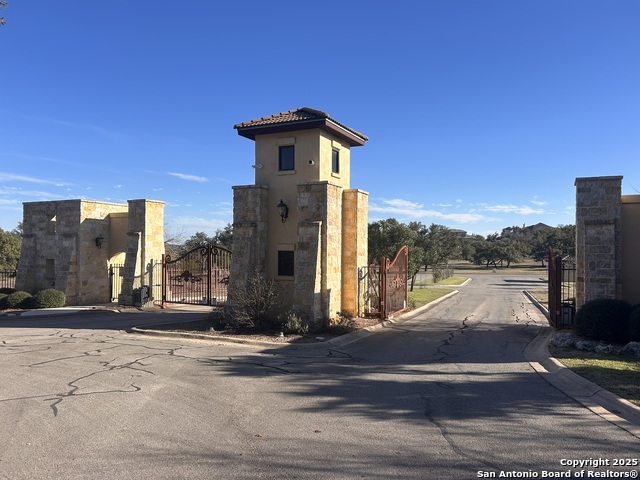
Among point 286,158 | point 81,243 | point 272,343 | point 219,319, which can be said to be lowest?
point 272,343

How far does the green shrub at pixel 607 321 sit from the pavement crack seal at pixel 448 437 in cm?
751

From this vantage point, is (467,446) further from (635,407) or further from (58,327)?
(58,327)

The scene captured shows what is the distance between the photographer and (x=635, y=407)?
643 cm

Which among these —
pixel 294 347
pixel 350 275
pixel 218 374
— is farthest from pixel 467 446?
pixel 350 275

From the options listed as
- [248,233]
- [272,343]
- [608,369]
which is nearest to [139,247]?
[248,233]

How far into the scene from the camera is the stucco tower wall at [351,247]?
15391 millimetres

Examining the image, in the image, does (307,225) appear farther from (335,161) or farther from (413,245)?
(413,245)

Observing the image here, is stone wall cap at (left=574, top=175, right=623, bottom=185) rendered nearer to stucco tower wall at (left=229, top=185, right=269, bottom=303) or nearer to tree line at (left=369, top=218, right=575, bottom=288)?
stucco tower wall at (left=229, top=185, right=269, bottom=303)

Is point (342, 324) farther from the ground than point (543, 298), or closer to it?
farther from the ground

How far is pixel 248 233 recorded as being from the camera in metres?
14.7

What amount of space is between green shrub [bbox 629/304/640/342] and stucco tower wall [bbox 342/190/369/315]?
7721 mm

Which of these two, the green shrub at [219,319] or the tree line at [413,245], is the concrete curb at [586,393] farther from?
the tree line at [413,245]

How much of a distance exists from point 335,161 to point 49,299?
14.1m

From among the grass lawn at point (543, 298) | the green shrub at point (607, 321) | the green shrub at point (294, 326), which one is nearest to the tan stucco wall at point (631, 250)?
the green shrub at point (607, 321)
